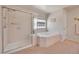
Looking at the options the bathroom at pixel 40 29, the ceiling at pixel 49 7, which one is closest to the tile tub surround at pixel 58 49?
the bathroom at pixel 40 29

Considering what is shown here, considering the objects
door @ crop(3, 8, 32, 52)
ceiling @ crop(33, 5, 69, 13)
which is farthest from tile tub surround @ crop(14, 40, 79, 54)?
ceiling @ crop(33, 5, 69, 13)

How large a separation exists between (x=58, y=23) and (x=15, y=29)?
0.76 m

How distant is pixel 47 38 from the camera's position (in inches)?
83.7

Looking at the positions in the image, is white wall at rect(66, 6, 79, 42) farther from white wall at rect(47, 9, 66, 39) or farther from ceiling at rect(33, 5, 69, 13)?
ceiling at rect(33, 5, 69, 13)

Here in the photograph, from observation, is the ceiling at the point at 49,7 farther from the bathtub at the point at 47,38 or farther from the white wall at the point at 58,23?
the bathtub at the point at 47,38

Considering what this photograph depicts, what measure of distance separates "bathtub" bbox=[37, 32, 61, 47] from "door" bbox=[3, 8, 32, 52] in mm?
196

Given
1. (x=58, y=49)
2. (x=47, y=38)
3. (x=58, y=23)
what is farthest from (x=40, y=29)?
(x=58, y=49)

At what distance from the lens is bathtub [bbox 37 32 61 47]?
2.10 metres

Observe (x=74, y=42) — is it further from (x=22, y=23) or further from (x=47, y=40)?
(x=22, y=23)

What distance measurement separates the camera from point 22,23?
204 cm

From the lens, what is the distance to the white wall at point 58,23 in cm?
208

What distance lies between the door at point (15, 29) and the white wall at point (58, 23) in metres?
0.38
